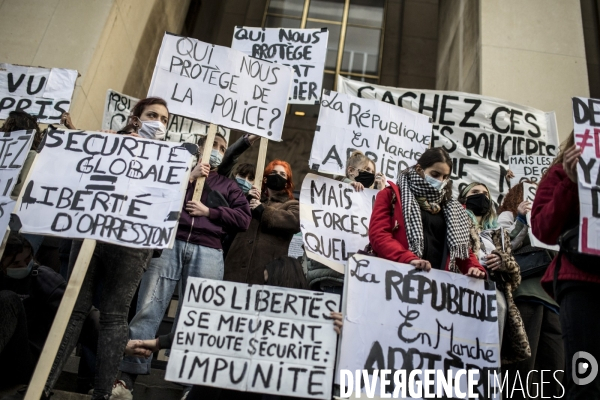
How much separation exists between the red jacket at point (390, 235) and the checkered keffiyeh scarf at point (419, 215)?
50mm

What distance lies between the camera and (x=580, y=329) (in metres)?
2.49

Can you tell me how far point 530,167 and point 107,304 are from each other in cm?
484

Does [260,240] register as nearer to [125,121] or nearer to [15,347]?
[15,347]

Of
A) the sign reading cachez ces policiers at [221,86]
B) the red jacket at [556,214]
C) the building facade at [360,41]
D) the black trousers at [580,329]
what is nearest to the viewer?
the black trousers at [580,329]

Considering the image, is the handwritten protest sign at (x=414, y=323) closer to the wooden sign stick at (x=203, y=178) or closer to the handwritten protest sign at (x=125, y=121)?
the wooden sign stick at (x=203, y=178)

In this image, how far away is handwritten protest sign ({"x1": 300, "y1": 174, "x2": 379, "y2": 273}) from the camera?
4.26 metres

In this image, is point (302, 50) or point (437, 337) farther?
point (302, 50)

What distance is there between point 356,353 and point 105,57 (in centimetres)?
552

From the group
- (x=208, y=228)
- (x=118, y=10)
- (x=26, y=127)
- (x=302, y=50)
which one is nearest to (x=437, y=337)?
(x=208, y=228)

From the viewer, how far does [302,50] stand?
6.43 metres

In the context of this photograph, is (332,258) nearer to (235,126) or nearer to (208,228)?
(208,228)

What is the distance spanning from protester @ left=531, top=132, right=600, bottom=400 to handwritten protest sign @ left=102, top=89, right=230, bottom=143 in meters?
4.15

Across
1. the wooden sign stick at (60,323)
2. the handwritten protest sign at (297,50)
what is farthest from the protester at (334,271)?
the wooden sign stick at (60,323)

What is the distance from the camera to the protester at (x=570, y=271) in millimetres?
2461
